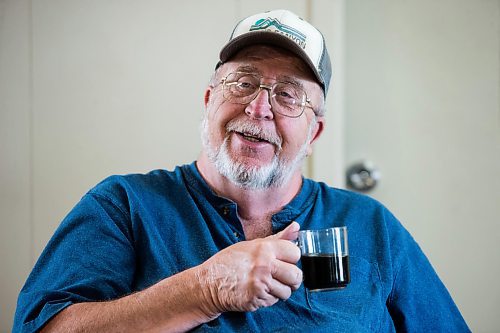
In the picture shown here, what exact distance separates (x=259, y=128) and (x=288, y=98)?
0.13m

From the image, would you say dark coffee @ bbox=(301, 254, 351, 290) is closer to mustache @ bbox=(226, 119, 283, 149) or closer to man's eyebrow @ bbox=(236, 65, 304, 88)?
mustache @ bbox=(226, 119, 283, 149)

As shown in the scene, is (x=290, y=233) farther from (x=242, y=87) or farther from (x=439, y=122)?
(x=439, y=122)

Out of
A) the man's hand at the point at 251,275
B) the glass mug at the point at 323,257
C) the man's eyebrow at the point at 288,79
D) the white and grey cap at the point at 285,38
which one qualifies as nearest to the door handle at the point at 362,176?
the white and grey cap at the point at 285,38

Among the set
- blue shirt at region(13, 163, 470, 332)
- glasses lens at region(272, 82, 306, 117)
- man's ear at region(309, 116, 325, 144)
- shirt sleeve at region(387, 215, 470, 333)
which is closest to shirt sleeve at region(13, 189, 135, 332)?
blue shirt at region(13, 163, 470, 332)

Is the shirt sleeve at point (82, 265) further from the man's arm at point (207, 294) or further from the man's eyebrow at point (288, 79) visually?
the man's eyebrow at point (288, 79)

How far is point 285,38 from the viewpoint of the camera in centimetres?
161

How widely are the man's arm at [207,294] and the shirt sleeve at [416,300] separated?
0.55 m

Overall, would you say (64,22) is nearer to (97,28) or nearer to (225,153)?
(97,28)

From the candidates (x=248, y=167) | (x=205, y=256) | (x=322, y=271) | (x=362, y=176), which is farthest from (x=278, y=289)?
(x=362, y=176)

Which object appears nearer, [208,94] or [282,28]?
[282,28]

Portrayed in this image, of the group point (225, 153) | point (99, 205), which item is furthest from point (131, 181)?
point (225, 153)

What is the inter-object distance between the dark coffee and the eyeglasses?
1.57ft

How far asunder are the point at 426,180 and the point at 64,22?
1471mm

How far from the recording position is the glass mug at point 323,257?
129cm
